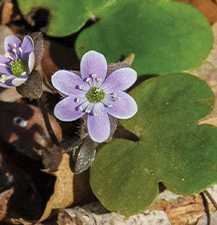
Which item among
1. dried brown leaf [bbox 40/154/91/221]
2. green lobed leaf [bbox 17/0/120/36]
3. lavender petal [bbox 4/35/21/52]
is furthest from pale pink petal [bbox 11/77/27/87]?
green lobed leaf [bbox 17/0/120/36]

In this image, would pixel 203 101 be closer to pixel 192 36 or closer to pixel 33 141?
pixel 192 36

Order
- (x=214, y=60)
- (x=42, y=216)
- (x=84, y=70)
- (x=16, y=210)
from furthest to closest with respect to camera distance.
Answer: (x=214, y=60), (x=16, y=210), (x=42, y=216), (x=84, y=70)

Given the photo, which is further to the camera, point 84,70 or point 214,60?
point 214,60

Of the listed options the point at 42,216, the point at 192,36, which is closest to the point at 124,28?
the point at 192,36

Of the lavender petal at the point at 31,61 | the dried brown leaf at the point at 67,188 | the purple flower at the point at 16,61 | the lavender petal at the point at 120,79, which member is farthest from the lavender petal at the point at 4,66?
the dried brown leaf at the point at 67,188

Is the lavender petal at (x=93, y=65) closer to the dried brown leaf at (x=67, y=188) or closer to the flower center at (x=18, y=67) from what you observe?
the flower center at (x=18, y=67)

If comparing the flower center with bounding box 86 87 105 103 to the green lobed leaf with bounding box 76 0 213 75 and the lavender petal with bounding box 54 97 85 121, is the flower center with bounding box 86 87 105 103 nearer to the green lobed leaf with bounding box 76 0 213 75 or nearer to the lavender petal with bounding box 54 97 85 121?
the lavender petal with bounding box 54 97 85 121

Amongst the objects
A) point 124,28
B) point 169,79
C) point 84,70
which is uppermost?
point 84,70

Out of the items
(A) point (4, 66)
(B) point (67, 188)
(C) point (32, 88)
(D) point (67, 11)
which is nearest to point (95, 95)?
(C) point (32, 88)
